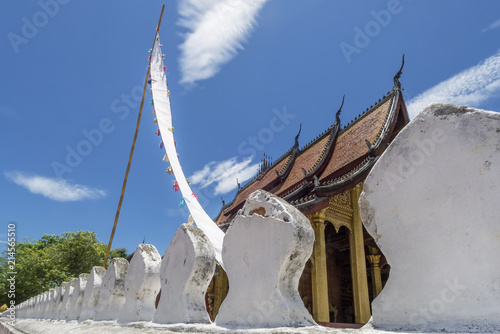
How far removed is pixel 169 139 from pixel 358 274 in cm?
548

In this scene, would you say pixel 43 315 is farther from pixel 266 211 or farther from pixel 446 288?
pixel 446 288

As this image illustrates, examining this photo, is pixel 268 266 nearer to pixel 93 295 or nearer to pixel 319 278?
pixel 93 295

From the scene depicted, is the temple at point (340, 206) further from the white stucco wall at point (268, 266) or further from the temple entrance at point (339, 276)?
the white stucco wall at point (268, 266)

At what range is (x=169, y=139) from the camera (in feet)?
24.8

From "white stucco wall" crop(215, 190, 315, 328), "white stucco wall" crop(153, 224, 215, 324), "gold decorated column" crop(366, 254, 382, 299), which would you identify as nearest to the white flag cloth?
"white stucco wall" crop(153, 224, 215, 324)

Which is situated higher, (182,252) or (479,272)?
(182,252)

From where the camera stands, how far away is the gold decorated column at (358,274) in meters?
7.51

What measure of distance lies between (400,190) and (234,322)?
142cm

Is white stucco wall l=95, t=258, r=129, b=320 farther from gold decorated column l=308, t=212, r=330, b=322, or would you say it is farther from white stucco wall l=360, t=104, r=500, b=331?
gold decorated column l=308, t=212, r=330, b=322

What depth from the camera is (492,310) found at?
1247 mm

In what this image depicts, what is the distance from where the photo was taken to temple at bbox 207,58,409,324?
753cm

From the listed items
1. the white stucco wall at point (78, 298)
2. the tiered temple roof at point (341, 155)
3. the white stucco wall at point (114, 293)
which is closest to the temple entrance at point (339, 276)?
the tiered temple roof at point (341, 155)

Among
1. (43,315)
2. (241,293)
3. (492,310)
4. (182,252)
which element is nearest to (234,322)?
(241,293)

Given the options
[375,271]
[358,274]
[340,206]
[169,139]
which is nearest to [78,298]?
[169,139]
